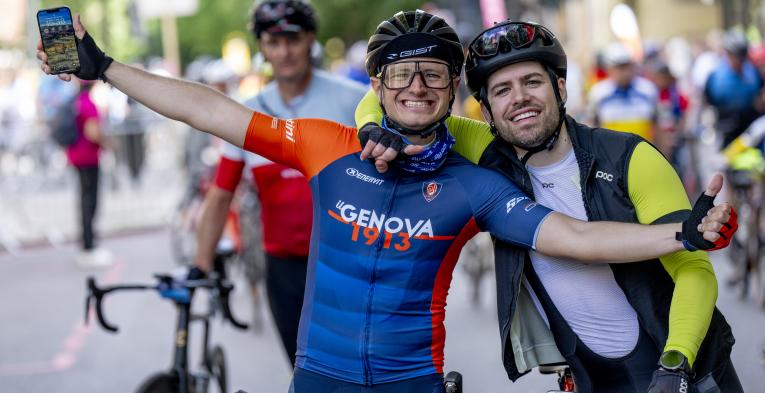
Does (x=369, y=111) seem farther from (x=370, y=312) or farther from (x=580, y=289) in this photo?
(x=580, y=289)

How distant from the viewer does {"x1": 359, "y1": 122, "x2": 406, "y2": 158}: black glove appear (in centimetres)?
361

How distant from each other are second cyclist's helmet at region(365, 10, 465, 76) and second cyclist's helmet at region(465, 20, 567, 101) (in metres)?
0.07

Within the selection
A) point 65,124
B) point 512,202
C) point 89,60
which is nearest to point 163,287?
point 89,60

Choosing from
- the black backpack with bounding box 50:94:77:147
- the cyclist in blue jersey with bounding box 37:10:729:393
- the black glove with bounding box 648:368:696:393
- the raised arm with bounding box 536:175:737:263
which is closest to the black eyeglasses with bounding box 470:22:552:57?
the cyclist in blue jersey with bounding box 37:10:729:393

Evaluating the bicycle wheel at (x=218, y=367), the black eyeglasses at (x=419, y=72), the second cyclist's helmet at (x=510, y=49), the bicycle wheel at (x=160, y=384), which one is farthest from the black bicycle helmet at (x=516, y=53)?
the bicycle wheel at (x=218, y=367)

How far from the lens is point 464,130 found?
3.95 m

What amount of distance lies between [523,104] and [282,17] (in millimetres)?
2170

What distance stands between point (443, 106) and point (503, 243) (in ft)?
1.59

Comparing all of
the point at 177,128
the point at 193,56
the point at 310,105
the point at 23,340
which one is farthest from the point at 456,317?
the point at 193,56

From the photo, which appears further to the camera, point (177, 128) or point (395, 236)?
point (177, 128)

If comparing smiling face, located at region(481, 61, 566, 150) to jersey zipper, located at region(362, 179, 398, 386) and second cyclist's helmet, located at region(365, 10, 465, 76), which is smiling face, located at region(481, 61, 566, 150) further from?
jersey zipper, located at region(362, 179, 398, 386)

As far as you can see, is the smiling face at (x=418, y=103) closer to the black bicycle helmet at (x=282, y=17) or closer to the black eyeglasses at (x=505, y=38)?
the black eyeglasses at (x=505, y=38)

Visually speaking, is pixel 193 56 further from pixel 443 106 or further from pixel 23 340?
pixel 443 106

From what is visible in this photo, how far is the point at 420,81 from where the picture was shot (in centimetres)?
368
